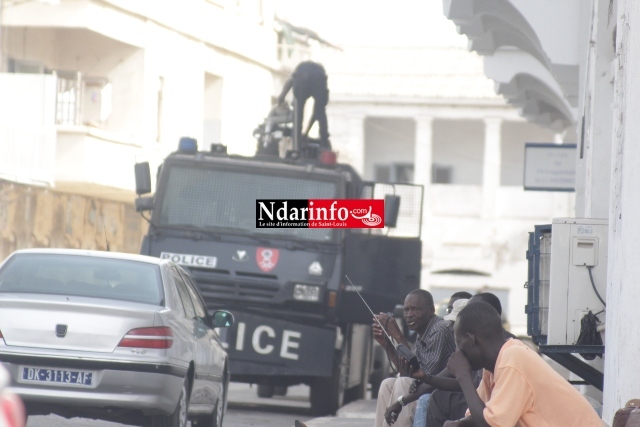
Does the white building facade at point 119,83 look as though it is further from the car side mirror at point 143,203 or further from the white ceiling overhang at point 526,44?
the car side mirror at point 143,203

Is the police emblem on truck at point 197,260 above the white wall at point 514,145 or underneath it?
underneath

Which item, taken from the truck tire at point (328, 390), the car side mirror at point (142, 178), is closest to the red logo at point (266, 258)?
the truck tire at point (328, 390)

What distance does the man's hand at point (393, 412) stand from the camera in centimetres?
862

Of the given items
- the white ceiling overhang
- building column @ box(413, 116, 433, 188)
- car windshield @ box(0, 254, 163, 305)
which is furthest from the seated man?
building column @ box(413, 116, 433, 188)

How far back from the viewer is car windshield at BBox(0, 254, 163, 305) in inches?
404

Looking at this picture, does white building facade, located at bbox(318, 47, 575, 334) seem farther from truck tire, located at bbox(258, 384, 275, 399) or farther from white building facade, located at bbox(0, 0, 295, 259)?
truck tire, located at bbox(258, 384, 275, 399)

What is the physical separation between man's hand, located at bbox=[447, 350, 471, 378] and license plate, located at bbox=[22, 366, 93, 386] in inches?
160

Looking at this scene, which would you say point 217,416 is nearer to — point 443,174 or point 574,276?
point 574,276

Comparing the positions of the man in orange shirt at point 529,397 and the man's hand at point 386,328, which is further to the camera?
the man's hand at point 386,328

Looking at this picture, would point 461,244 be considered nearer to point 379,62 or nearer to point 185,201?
point 379,62

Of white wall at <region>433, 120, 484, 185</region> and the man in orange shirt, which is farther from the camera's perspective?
white wall at <region>433, 120, 484, 185</region>

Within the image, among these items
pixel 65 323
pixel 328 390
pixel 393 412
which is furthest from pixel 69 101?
pixel 393 412

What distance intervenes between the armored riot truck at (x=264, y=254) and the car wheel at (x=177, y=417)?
198 inches

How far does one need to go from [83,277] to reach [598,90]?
443cm
